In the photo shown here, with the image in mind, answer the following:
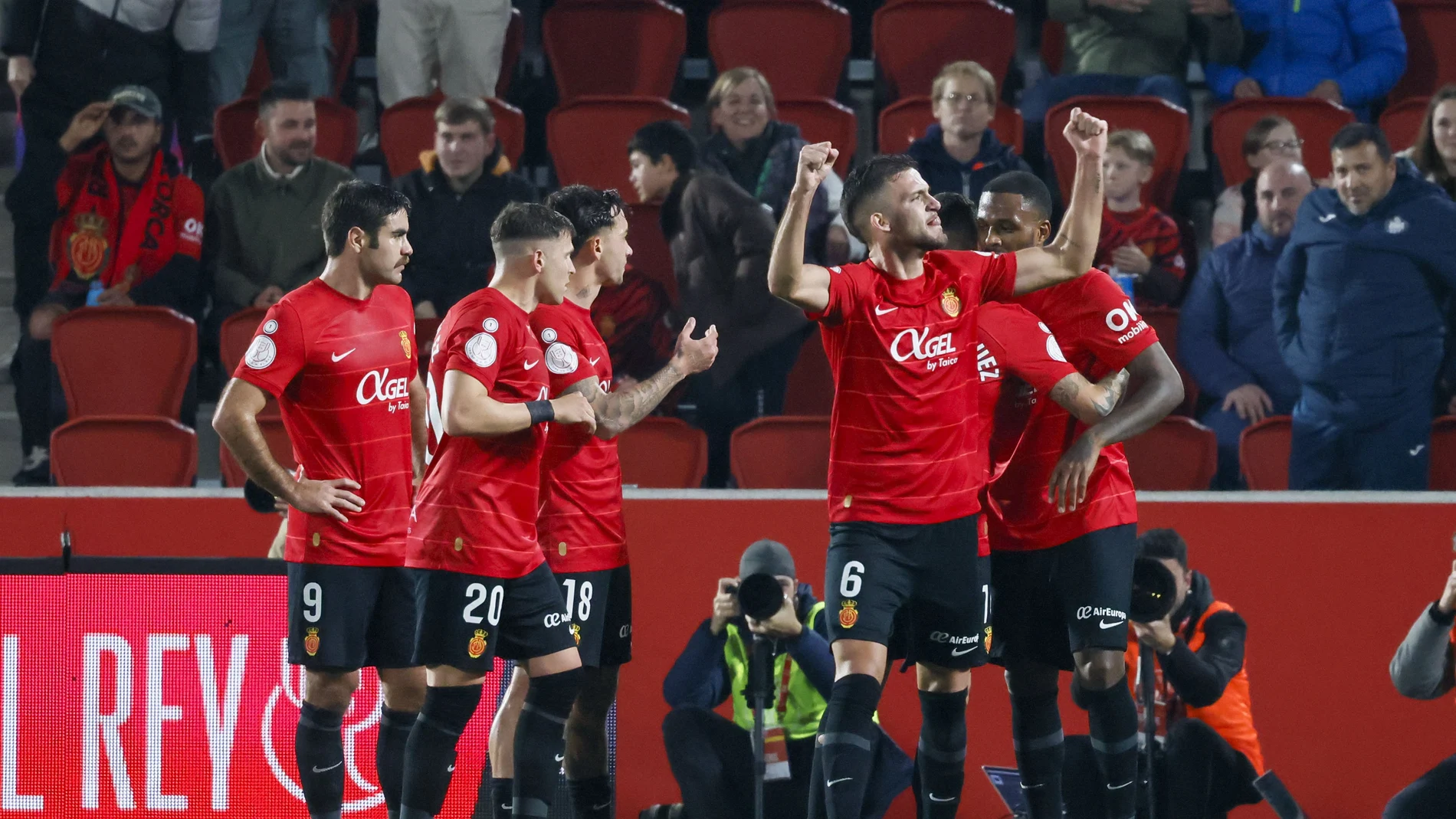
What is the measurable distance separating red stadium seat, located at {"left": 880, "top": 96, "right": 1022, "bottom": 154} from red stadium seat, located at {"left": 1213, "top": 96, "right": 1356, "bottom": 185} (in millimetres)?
952

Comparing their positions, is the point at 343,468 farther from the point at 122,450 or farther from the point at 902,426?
the point at 122,450

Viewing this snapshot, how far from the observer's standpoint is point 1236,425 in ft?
24.8

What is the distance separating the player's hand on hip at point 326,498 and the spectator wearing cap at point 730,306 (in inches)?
93.9

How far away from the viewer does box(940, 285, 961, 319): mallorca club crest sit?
16.6ft

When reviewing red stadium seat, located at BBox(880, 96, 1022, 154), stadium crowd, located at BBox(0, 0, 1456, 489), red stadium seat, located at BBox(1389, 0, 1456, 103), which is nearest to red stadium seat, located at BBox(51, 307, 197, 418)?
stadium crowd, located at BBox(0, 0, 1456, 489)

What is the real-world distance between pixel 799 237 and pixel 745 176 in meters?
3.35

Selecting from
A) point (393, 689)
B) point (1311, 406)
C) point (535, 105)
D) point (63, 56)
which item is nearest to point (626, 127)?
point (535, 105)

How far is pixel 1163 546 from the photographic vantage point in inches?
238

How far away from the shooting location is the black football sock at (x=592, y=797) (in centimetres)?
571

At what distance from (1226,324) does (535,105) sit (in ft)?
13.1

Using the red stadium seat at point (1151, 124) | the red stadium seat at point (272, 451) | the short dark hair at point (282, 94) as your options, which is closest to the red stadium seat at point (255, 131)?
the short dark hair at point (282, 94)

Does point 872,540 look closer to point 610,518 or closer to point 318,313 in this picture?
point 610,518

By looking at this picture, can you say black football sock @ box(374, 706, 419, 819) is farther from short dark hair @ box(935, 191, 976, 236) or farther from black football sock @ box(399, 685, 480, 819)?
short dark hair @ box(935, 191, 976, 236)

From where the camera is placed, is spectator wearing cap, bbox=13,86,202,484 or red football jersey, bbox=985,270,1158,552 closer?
red football jersey, bbox=985,270,1158,552
